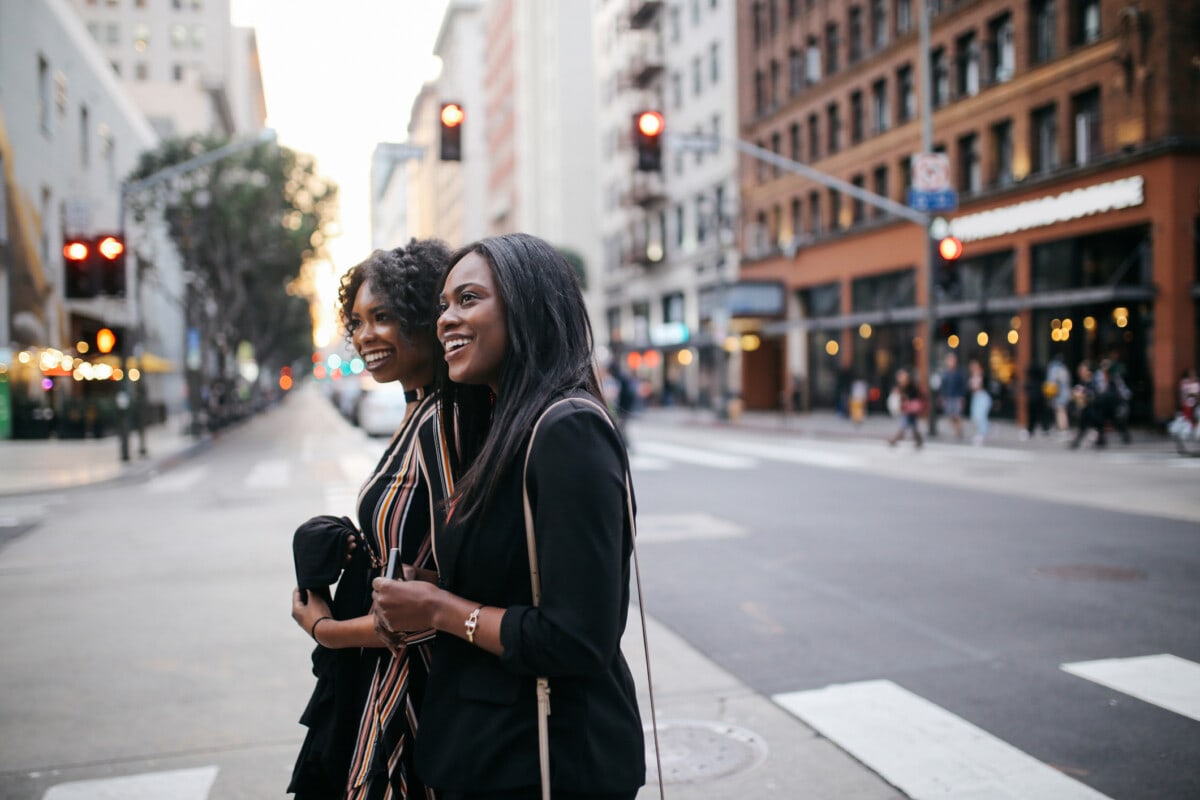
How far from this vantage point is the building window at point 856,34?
1415 inches

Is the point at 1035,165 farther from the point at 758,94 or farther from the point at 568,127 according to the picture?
the point at 568,127

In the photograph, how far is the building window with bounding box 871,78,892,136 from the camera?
35.0 metres

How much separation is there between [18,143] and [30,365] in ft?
20.6

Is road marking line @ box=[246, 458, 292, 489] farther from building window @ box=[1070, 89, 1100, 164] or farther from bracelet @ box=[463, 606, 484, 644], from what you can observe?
building window @ box=[1070, 89, 1100, 164]

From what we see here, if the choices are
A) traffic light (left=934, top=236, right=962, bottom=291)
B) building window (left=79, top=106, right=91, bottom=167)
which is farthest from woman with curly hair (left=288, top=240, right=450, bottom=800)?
building window (left=79, top=106, right=91, bottom=167)

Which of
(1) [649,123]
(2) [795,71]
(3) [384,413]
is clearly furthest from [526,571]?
(2) [795,71]

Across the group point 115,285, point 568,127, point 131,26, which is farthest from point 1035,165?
point 131,26

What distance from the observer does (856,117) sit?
36.8 meters

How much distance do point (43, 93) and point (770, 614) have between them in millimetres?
31447

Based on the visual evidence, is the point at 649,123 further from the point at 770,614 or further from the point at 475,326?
the point at 475,326

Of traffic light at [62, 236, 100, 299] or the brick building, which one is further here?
the brick building

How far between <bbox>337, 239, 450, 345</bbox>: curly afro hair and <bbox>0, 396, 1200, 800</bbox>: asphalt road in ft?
7.94

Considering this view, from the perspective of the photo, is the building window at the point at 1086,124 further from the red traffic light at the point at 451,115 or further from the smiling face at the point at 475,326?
the smiling face at the point at 475,326

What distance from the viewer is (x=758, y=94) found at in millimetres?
43906
